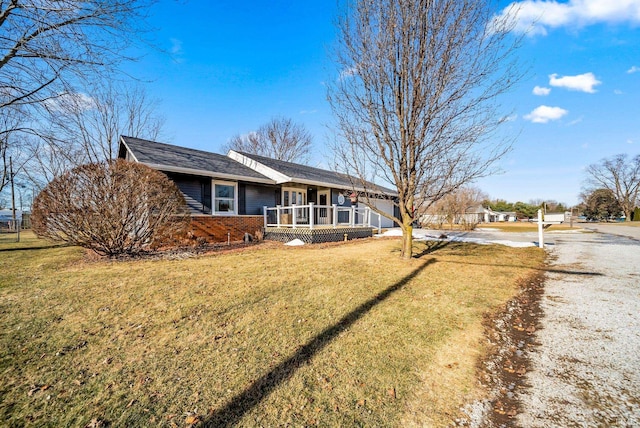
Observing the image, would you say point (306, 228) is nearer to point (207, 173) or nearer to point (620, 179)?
point (207, 173)

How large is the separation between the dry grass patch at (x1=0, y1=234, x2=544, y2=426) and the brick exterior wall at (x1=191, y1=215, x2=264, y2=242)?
4.70 metres

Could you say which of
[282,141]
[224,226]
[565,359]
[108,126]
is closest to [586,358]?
[565,359]

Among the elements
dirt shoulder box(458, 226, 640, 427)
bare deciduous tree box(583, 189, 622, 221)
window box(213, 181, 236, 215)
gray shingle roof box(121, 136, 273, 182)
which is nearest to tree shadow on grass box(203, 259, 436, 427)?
dirt shoulder box(458, 226, 640, 427)

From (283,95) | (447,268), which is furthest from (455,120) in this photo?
(283,95)

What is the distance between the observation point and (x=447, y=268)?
21.8 feet

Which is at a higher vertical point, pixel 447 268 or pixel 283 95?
pixel 283 95

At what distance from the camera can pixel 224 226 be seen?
11.3 m

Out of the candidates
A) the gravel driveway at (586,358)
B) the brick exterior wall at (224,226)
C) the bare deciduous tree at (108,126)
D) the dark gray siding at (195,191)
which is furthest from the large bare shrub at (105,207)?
the gravel driveway at (586,358)

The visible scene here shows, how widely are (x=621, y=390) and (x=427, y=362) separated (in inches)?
65.1

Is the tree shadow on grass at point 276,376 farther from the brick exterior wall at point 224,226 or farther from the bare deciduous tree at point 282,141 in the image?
the bare deciduous tree at point 282,141

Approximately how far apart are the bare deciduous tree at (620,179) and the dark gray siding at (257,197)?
6314 cm

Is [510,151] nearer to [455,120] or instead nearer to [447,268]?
[455,120]

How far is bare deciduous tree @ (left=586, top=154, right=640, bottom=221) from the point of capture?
45.1m

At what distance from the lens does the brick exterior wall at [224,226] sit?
10.5 metres
